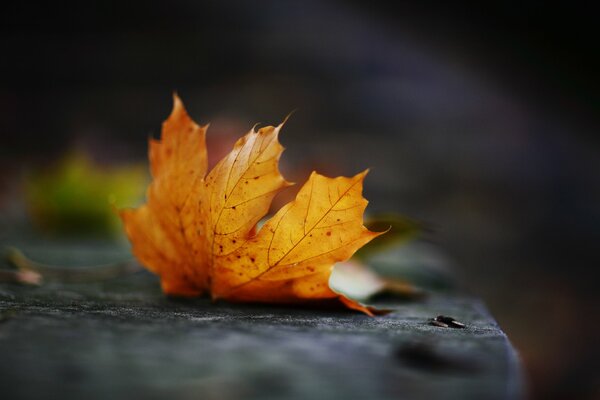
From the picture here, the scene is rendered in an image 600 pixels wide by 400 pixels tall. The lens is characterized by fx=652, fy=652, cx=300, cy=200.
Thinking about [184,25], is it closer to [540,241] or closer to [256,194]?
[540,241]

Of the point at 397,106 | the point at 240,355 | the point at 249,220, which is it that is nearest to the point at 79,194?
the point at 249,220

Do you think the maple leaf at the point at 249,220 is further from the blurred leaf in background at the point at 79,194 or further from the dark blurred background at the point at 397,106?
the dark blurred background at the point at 397,106

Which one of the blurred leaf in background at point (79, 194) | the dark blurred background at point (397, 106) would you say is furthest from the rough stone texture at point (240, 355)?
the dark blurred background at point (397, 106)

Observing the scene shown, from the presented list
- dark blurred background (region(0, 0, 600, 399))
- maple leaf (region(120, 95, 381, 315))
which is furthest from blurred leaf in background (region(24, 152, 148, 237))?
maple leaf (region(120, 95, 381, 315))

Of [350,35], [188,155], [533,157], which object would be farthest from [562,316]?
[188,155]

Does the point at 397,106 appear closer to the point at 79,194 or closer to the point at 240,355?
the point at 79,194

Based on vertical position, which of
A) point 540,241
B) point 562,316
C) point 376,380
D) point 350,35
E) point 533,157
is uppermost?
point 350,35

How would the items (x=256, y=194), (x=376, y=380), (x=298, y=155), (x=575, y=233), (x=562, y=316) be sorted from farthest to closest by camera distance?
(x=298, y=155), (x=575, y=233), (x=562, y=316), (x=256, y=194), (x=376, y=380)
